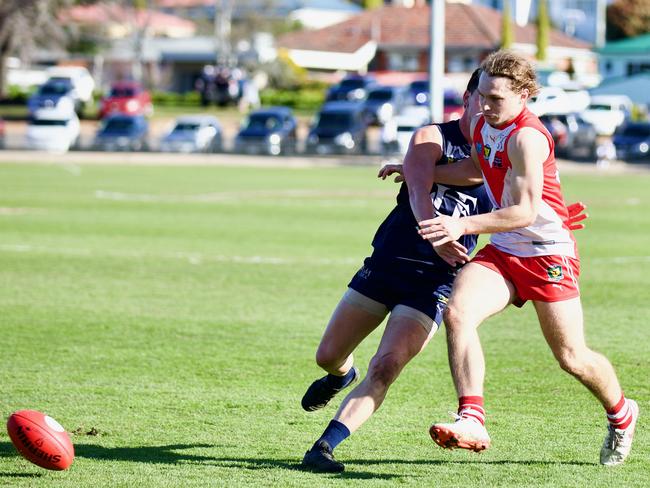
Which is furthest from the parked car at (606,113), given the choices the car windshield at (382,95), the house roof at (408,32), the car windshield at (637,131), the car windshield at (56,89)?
the car windshield at (56,89)

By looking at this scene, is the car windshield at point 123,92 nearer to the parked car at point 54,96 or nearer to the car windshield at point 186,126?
the parked car at point 54,96

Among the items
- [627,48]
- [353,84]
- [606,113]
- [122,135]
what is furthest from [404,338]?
[627,48]

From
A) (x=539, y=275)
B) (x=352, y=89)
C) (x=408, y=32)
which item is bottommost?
(x=352, y=89)

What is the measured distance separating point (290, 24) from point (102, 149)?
58.6m

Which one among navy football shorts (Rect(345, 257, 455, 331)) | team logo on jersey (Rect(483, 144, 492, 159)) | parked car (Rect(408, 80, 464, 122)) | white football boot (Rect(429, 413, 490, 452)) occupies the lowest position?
parked car (Rect(408, 80, 464, 122))

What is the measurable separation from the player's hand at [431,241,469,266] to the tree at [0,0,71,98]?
214 feet

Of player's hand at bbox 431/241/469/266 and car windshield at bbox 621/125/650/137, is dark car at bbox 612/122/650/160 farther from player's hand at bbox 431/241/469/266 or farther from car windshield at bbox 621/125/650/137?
player's hand at bbox 431/241/469/266

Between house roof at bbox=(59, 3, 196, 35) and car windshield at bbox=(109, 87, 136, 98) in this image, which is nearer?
car windshield at bbox=(109, 87, 136, 98)

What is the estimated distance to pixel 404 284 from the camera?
6492 millimetres

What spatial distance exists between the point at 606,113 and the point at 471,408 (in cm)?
5120

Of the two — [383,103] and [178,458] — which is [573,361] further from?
[383,103]

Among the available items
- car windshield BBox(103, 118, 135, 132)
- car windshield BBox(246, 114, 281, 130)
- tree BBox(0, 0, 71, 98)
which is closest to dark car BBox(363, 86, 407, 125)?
car windshield BBox(246, 114, 281, 130)

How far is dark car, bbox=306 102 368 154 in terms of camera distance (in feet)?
158

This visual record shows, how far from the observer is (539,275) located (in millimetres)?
6176
